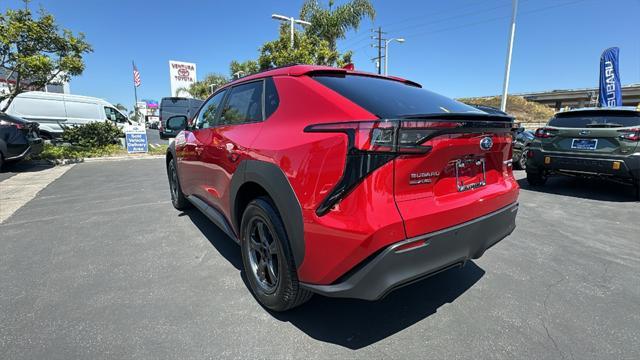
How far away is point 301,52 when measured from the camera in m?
16.3

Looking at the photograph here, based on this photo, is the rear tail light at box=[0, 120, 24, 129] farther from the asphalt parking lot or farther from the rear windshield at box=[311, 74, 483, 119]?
the rear windshield at box=[311, 74, 483, 119]

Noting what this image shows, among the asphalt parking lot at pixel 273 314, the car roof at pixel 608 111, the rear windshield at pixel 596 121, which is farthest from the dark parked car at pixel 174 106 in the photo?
the car roof at pixel 608 111

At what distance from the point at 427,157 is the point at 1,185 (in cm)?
850

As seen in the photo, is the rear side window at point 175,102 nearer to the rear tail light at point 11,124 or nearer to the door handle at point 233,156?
the rear tail light at point 11,124

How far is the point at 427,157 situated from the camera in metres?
1.82

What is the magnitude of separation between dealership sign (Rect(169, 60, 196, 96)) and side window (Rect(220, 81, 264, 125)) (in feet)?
163

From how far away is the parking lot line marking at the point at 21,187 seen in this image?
5174 mm

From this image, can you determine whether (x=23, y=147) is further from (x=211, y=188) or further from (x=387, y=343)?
(x=387, y=343)

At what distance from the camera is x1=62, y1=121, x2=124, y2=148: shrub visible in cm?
1180

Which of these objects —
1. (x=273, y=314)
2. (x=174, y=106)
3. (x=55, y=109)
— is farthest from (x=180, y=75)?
(x=273, y=314)

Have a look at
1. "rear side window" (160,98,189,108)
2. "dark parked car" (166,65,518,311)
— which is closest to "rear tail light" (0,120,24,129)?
"dark parked car" (166,65,518,311)

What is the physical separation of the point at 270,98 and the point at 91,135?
41.1 feet

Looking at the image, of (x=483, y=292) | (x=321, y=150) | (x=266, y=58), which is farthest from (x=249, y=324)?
(x=266, y=58)

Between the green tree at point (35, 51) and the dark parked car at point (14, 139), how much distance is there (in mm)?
1578
